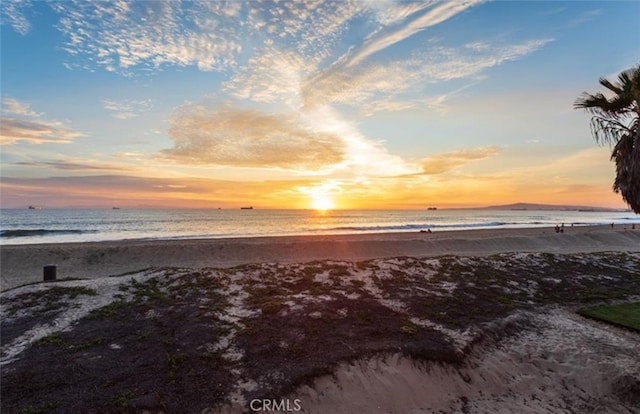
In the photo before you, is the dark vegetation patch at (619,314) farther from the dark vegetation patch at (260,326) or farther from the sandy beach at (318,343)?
the dark vegetation patch at (260,326)

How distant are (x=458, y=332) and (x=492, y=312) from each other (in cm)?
218

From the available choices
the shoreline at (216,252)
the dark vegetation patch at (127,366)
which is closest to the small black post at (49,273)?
the shoreline at (216,252)

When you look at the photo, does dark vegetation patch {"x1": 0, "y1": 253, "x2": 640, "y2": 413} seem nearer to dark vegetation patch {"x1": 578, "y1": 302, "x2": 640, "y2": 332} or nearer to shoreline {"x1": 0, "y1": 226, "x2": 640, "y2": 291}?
dark vegetation patch {"x1": 578, "y1": 302, "x2": 640, "y2": 332}

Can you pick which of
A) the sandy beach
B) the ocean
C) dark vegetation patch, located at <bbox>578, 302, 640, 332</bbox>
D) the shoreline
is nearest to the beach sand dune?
the sandy beach

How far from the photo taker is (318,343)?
782 centimetres

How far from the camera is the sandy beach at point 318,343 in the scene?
6223 mm

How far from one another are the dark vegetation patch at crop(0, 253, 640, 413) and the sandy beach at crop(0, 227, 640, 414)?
37 mm

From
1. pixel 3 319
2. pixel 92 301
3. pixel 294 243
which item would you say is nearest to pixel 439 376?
pixel 92 301

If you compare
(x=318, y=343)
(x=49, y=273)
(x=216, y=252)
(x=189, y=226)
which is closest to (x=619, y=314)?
(x=318, y=343)

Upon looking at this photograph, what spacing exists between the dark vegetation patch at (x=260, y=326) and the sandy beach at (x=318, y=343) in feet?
0.12

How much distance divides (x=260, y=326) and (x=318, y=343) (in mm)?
1484

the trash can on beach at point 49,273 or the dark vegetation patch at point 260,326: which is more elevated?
the trash can on beach at point 49,273

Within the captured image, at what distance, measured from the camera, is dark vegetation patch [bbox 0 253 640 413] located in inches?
240

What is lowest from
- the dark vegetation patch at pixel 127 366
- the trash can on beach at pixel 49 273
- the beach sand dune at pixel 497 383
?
the beach sand dune at pixel 497 383
